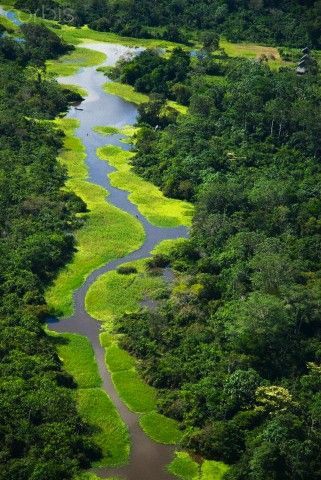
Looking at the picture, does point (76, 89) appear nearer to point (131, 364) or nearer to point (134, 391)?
point (131, 364)

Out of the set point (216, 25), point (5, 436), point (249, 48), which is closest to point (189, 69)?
point (249, 48)

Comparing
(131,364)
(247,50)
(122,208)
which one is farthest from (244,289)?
(247,50)

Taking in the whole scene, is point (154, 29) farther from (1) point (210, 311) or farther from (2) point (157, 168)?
(1) point (210, 311)

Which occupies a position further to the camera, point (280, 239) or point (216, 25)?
point (216, 25)

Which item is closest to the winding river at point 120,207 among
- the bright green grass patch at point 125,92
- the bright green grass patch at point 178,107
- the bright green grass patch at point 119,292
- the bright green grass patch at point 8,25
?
the bright green grass patch at point 119,292

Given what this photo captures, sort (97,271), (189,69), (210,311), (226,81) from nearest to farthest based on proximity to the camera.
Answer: (210,311), (97,271), (226,81), (189,69)

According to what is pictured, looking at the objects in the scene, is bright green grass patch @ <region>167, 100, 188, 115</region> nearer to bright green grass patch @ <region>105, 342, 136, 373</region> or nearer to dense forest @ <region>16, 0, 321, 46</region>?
dense forest @ <region>16, 0, 321, 46</region>

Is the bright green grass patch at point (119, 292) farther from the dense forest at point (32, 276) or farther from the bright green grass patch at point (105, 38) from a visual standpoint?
the bright green grass patch at point (105, 38)
